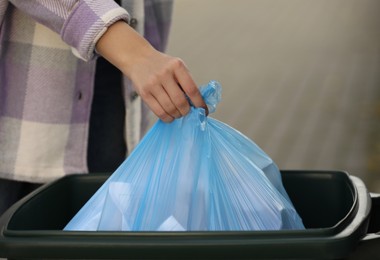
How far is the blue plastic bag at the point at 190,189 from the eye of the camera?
1172 millimetres

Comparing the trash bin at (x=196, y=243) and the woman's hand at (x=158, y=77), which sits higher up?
the woman's hand at (x=158, y=77)

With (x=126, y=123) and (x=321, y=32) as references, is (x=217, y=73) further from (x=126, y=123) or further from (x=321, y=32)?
(x=126, y=123)

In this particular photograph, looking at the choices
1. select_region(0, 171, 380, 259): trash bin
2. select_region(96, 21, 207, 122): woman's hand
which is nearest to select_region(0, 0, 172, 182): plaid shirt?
select_region(96, 21, 207, 122): woman's hand

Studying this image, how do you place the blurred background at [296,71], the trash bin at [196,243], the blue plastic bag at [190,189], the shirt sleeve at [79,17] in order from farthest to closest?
the blurred background at [296,71], the shirt sleeve at [79,17], the blue plastic bag at [190,189], the trash bin at [196,243]

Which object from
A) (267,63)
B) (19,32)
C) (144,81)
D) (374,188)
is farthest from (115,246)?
(267,63)

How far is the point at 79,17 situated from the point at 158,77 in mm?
259

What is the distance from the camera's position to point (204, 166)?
1213 mm

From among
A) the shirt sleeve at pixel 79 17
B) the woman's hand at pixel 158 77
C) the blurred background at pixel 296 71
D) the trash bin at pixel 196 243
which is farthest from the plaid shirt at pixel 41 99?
the blurred background at pixel 296 71

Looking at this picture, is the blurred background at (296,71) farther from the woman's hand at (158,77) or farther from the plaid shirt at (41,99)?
the woman's hand at (158,77)

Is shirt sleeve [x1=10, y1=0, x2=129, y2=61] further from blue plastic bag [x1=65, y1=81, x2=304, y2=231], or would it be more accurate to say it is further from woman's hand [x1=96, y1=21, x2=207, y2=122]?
blue plastic bag [x1=65, y1=81, x2=304, y2=231]

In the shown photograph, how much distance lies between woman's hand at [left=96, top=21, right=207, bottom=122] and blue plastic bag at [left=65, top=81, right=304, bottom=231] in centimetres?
4

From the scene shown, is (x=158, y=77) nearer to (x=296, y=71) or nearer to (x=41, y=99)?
(x=41, y=99)

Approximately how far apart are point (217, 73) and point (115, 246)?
504cm

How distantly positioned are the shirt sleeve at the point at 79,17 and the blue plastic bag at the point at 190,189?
0.71 feet
